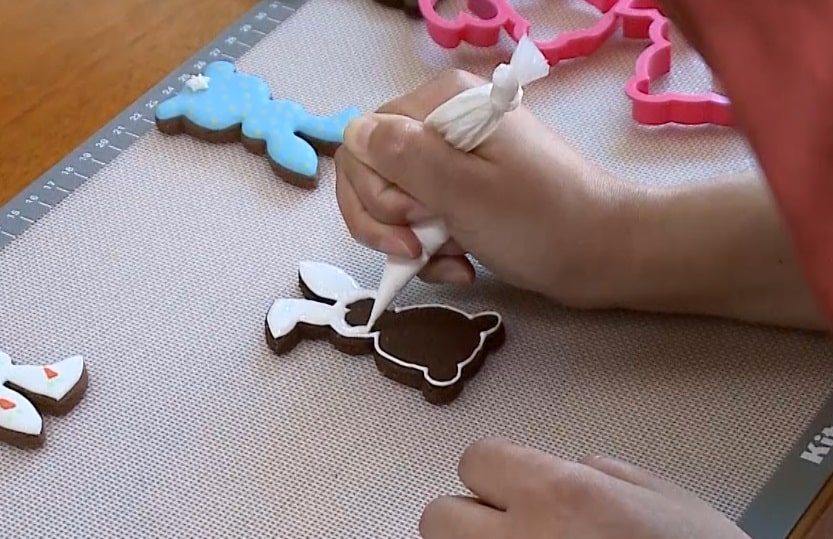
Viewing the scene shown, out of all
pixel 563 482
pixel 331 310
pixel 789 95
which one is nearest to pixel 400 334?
pixel 331 310

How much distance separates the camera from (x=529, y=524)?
20.7 inches

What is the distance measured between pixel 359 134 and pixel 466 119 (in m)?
0.07

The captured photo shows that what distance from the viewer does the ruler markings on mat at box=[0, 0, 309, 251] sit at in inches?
29.6

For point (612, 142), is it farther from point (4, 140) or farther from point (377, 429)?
point (4, 140)

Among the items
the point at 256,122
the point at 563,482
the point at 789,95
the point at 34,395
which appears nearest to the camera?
the point at 789,95

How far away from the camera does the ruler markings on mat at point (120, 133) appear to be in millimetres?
751

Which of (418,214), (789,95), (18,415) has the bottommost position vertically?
(18,415)

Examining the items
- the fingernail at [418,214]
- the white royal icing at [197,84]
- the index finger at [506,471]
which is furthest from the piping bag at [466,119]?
the white royal icing at [197,84]

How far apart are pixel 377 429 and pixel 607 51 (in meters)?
0.38

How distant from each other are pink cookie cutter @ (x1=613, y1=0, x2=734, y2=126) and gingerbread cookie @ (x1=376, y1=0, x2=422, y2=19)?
15 centimetres

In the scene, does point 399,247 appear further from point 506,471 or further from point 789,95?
point 789,95

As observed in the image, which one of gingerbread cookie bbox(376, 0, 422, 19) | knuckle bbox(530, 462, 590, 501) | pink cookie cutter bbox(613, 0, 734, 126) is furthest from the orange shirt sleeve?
gingerbread cookie bbox(376, 0, 422, 19)

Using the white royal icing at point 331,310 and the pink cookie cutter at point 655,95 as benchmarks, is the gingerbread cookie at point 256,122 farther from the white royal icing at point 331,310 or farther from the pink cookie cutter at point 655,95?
the pink cookie cutter at point 655,95

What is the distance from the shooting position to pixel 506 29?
88 centimetres
